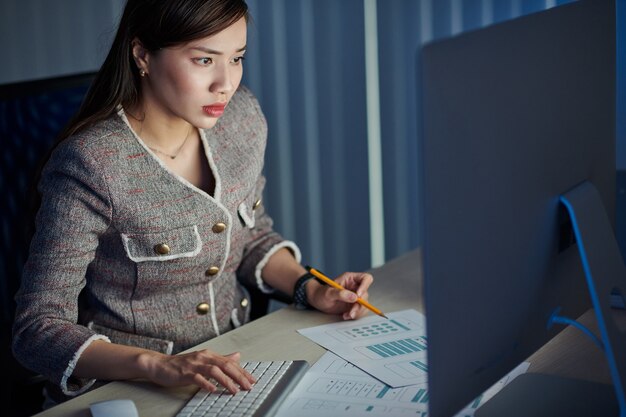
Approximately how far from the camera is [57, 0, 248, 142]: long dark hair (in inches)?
54.2

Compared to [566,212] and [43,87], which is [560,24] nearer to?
[566,212]

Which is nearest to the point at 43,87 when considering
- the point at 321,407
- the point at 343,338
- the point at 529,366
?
the point at 343,338

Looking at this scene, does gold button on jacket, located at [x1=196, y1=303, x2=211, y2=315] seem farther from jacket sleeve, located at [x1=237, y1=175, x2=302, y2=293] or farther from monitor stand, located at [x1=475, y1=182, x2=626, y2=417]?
monitor stand, located at [x1=475, y1=182, x2=626, y2=417]

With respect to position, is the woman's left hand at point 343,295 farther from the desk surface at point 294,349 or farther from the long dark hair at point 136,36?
the long dark hair at point 136,36

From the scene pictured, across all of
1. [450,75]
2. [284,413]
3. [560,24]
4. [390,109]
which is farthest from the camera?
[390,109]

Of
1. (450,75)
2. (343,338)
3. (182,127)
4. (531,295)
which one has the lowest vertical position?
(343,338)

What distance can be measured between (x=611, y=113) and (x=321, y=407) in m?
0.57

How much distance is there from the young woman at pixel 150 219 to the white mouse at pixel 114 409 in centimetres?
9

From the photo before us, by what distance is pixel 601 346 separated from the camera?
101 centimetres

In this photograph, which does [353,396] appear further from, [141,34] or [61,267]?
[141,34]

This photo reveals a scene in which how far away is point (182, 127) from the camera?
60.3 inches

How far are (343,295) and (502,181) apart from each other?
0.65m

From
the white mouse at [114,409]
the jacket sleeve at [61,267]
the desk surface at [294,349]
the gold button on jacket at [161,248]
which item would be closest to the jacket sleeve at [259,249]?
the desk surface at [294,349]

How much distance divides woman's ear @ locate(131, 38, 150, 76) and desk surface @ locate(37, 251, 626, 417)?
1.62 ft
